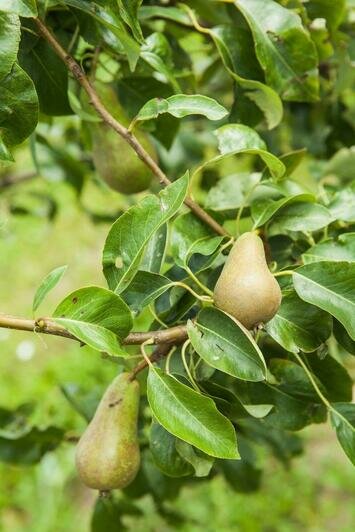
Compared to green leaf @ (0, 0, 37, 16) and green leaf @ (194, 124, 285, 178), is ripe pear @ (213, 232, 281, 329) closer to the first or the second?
green leaf @ (194, 124, 285, 178)

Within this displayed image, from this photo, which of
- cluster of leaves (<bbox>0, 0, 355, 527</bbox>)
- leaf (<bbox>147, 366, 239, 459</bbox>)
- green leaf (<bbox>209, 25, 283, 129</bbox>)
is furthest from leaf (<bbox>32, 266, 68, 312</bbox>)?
green leaf (<bbox>209, 25, 283, 129</bbox>)

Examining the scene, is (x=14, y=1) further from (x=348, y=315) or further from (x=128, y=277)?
(x=348, y=315)

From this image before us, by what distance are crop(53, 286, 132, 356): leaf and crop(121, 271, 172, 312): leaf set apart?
72 millimetres

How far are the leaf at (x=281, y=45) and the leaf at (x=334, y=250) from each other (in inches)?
7.8

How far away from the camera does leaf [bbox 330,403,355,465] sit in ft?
2.39

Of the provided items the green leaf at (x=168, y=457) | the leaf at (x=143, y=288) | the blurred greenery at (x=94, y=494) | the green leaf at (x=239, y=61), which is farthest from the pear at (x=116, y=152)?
the blurred greenery at (x=94, y=494)

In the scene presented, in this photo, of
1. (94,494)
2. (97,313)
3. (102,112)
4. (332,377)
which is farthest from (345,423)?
(94,494)

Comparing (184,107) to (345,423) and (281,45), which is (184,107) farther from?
(345,423)

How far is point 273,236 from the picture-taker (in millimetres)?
874

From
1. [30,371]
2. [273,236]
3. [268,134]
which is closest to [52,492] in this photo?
[30,371]

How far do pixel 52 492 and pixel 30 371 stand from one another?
2.43 feet

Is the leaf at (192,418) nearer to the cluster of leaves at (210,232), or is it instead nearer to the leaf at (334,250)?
the cluster of leaves at (210,232)

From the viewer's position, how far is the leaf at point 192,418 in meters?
0.61

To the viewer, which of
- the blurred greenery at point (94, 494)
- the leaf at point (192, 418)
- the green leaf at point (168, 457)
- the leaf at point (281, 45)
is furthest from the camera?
the blurred greenery at point (94, 494)
